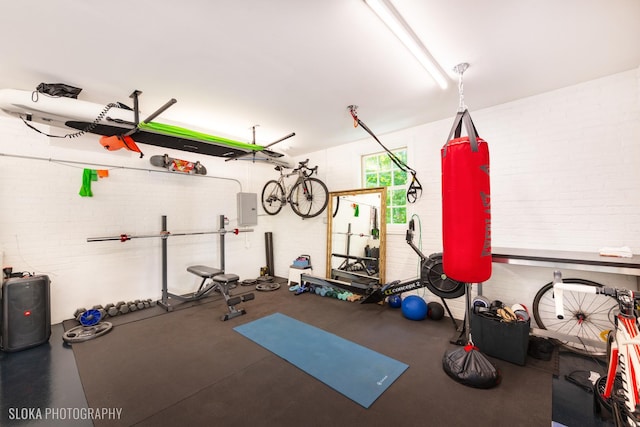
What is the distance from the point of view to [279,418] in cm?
203

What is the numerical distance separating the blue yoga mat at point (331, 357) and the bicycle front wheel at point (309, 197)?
279cm

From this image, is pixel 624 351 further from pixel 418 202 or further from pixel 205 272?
pixel 205 272

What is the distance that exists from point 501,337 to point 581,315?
1.21 m

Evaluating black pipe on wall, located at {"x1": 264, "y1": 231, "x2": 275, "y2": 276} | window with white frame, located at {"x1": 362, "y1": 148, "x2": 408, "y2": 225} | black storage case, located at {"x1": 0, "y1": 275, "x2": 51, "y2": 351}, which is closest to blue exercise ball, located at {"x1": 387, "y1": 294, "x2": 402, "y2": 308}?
window with white frame, located at {"x1": 362, "y1": 148, "x2": 408, "y2": 225}

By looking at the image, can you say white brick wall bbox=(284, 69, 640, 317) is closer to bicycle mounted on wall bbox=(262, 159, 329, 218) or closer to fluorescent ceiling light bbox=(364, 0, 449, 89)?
fluorescent ceiling light bbox=(364, 0, 449, 89)

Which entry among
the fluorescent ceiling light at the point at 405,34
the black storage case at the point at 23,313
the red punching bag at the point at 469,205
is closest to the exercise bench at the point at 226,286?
the black storage case at the point at 23,313

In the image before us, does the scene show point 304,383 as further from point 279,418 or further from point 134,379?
point 134,379

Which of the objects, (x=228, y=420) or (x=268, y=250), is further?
(x=268, y=250)

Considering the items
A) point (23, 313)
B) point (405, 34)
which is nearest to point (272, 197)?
point (23, 313)

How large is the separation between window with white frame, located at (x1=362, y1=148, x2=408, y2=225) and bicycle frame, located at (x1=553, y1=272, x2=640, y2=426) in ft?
9.69

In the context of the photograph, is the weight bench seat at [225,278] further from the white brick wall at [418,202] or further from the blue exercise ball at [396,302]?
the blue exercise ball at [396,302]

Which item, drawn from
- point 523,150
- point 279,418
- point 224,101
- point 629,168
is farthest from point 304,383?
point 629,168

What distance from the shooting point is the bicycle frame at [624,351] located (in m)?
1.51

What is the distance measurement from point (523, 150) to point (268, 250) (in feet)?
18.5
